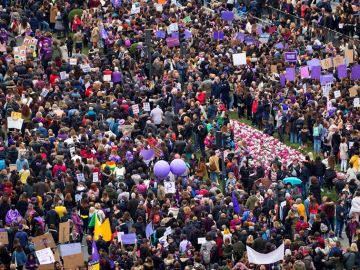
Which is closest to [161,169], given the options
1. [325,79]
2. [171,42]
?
[325,79]

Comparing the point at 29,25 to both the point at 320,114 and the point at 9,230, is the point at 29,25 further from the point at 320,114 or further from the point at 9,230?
the point at 9,230

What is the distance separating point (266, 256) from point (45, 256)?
5.86 meters

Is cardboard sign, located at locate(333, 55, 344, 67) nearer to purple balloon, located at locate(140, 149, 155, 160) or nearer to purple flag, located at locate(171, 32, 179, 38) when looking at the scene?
purple flag, located at locate(171, 32, 179, 38)

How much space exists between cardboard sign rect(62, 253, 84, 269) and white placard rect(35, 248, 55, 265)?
37 centimetres

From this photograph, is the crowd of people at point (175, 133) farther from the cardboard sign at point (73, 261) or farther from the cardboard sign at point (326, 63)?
the cardboard sign at point (73, 261)

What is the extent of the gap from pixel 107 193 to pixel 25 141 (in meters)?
5.13

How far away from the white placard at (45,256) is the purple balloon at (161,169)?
7011 millimetres

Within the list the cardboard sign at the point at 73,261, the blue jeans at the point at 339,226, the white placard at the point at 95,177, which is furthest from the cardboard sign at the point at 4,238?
the blue jeans at the point at 339,226

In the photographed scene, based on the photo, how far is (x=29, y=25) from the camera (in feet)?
222

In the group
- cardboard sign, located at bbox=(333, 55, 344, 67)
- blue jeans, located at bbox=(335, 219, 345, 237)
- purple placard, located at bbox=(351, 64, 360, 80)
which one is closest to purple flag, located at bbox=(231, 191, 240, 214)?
blue jeans, located at bbox=(335, 219, 345, 237)

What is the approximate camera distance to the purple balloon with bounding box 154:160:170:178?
5366cm

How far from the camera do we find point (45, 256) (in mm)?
47438

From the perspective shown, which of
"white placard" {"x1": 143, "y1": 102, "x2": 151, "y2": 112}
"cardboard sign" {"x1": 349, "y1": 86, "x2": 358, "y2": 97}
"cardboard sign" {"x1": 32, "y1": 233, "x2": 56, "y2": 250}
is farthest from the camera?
"cardboard sign" {"x1": 349, "y1": 86, "x2": 358, "y2": 97}

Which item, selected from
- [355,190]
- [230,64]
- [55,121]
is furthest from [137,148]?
[230,64]
